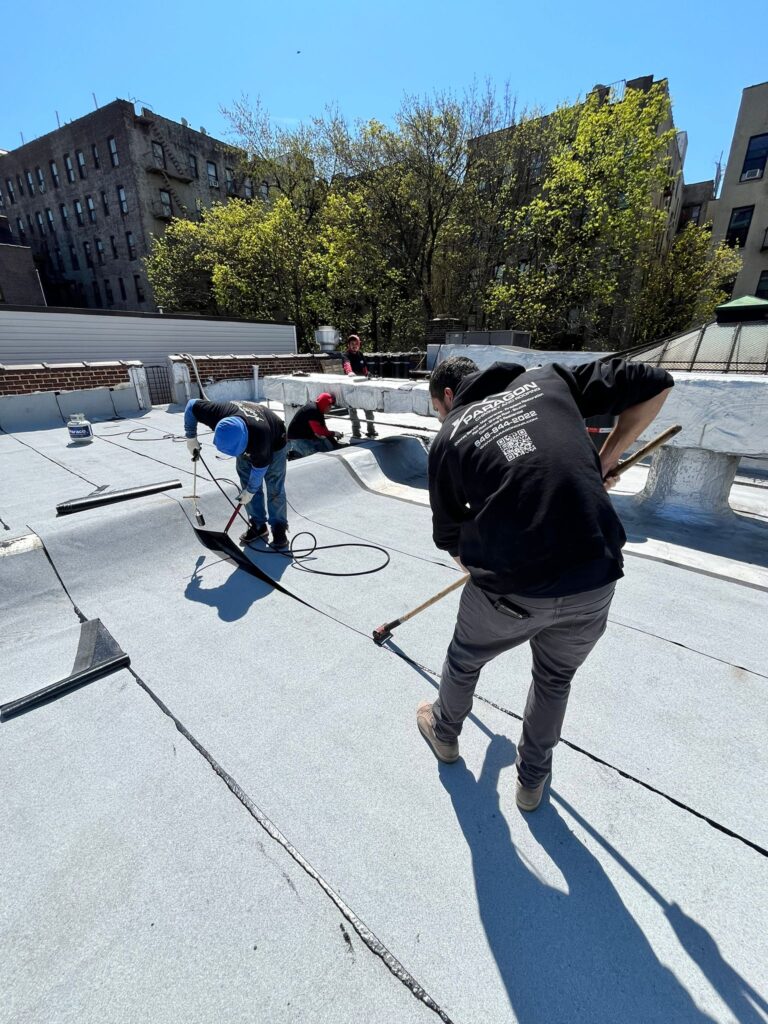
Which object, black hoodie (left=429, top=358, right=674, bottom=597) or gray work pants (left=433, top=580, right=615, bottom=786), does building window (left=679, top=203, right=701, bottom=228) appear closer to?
black hoodie (left=429, top=358, right=674, bottom=597)

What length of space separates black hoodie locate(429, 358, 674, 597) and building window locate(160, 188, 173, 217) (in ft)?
108

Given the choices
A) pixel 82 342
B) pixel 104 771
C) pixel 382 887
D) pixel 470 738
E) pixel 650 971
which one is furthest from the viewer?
pixel 82 342

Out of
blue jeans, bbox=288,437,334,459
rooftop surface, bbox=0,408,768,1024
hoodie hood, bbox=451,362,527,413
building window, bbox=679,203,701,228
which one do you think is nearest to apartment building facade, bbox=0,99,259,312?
blue jeans, bbox=288,437,334,459

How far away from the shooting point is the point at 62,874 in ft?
4.99

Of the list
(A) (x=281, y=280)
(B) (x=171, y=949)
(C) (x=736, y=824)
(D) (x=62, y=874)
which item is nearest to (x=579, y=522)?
(C) (x=736, y=824)

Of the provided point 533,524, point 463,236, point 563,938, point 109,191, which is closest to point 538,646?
point 533,524

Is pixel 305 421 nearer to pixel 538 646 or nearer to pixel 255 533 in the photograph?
pixel 255 533

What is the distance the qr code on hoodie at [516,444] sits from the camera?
1380 millimetres

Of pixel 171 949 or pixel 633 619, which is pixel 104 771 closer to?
pixel 171 949

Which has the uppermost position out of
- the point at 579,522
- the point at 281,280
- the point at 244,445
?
the point at 281,280

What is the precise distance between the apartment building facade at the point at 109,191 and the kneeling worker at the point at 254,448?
28.3m

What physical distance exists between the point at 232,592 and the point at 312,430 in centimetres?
307

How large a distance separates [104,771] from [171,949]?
0.83 metres

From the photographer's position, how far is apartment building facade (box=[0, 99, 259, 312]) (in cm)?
2505
